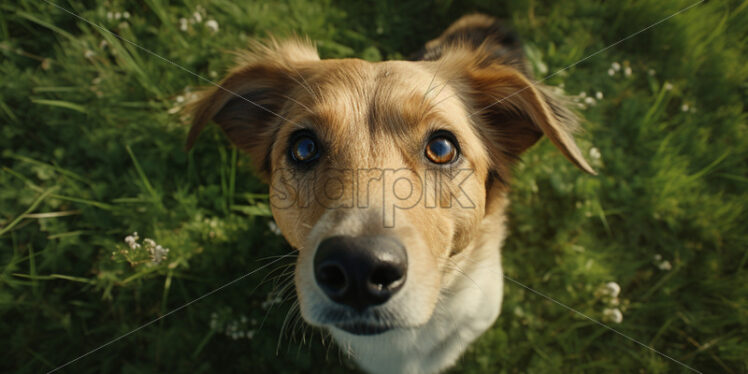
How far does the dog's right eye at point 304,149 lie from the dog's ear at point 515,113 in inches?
36.8

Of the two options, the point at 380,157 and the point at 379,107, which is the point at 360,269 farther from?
the point at 379,107

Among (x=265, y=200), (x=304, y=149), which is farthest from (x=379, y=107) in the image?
(x=265, y=200)

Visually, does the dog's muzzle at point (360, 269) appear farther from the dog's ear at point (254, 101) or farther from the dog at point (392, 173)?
the dog's ear at point (254, 101)

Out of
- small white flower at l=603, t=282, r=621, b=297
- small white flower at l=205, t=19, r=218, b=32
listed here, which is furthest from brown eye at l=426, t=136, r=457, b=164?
small white flower at l=205, t=19, r=218, b=32

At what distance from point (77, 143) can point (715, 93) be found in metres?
5.84

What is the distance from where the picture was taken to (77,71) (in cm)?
355

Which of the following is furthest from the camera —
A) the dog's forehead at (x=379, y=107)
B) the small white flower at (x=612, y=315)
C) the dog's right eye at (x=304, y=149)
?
the small white flower at (x=612, y=315)

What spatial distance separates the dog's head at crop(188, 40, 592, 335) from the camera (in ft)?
5.16

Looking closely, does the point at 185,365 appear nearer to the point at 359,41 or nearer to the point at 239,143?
the point at 239,143

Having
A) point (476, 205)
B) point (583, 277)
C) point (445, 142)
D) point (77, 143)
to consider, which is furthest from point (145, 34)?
point (583, 277)

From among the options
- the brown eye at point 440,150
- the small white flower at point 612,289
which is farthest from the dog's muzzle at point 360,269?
the small white flower at point 612,289

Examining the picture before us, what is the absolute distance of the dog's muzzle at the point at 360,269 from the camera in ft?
4.75

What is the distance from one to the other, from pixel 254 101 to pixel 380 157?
44.0 inches

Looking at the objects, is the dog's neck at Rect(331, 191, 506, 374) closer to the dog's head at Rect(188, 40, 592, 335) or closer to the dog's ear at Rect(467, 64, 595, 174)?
the dog's head at Rect(188, 40, 592, 335)
